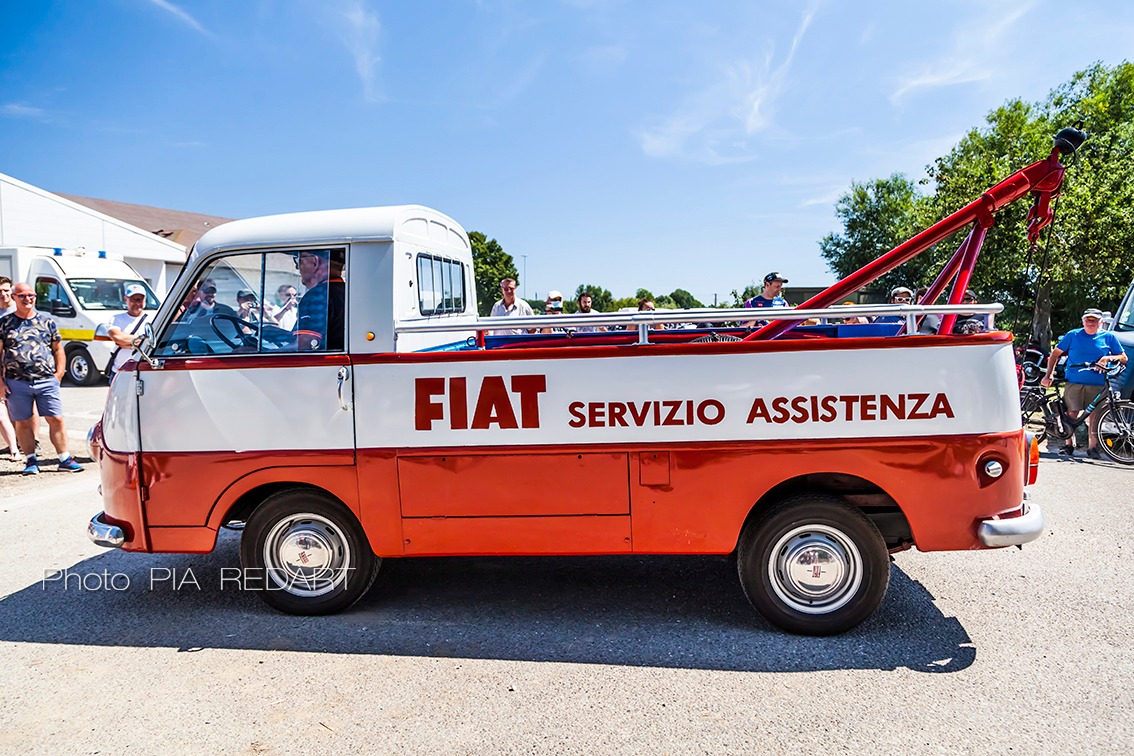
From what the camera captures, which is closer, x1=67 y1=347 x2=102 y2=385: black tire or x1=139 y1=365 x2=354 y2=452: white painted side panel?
x1=139 y1=365 x2=354 y2=452: white painted side panel

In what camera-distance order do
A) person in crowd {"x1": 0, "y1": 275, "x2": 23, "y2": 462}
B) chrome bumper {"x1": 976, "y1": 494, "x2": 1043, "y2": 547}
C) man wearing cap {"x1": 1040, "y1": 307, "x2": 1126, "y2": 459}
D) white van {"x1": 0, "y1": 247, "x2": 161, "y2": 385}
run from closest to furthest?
chrome bumper {"x1": 976, "y1": 494, "x2": 1043, "y2": 547} → person in crowd {"x1": 0, "y1": 275, "x2": 23, "y2": 462} → man wearing cap {"x1": 1040, "y1": 307, "x2": 1126, "y2": 459} → white van {"x1": 0, "y1": 247, "x2": 161, "y2": 385}

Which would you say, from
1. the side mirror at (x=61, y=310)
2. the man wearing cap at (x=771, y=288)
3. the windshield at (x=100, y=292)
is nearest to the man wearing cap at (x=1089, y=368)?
the man wearing cap at (x=771, y=288)

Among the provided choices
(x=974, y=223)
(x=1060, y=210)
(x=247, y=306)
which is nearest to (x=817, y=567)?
(x=974, y=223)

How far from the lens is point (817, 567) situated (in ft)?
12.8

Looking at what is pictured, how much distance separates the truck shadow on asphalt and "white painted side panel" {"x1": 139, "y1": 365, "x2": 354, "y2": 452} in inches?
41.8

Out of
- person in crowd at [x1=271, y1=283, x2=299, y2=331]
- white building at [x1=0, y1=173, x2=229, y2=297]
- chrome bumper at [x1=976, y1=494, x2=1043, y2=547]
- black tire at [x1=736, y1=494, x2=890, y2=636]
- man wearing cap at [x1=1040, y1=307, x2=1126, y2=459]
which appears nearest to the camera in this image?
chrome bumper at [x1=976, y1=494, x2=1043, y2=547]

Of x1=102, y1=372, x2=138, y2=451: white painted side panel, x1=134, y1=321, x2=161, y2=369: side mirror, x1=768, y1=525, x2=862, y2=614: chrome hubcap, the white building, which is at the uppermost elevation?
the white building

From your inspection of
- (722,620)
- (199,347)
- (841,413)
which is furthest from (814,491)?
(199,347)

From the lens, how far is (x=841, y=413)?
12.4ft

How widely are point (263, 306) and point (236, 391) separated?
1.62ft

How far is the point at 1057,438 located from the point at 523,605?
846 centimetres

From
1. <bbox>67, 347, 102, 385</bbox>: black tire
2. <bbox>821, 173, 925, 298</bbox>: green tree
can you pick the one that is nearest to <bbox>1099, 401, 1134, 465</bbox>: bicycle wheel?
<bbox>67, 347, 102, 385</bbox>: black tire

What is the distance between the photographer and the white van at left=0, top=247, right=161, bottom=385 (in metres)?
15.3

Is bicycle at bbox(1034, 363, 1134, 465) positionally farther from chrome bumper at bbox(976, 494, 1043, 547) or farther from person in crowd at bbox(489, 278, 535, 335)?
person in crowd at bbox(489, 278, 535, 335)
